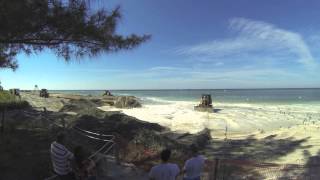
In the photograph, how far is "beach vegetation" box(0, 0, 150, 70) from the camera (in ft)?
27.2

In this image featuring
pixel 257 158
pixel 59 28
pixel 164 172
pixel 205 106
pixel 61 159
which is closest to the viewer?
pixel 164 172

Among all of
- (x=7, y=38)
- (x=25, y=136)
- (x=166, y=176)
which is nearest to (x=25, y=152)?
(x=25, y=136)

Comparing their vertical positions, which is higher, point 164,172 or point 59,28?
point 59,28

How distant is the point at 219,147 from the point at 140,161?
17.6ft

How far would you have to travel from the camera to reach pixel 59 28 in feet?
30.2

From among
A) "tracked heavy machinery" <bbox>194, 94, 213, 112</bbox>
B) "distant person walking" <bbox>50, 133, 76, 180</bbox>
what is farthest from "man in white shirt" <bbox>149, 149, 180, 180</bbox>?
"tracked heavy machinery" <bbox>194, 94, 213, 112</bbox>

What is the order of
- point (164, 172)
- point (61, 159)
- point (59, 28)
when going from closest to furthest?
point (164, 172), point (61, 159), point (59, 28)

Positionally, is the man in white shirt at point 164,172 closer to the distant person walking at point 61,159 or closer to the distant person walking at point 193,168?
the distant person walking at point 193,168

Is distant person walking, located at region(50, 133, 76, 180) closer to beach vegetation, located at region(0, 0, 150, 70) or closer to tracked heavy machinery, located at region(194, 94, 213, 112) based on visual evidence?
beach vegetation, located at region(0, 0, 150, 70)

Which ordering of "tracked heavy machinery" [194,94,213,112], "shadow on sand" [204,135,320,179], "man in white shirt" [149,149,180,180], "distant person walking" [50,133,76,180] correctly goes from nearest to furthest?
"man in white shirt" [149,149,180,180], "distant person walking" [50,133,76,180], "shadow on sand" [204,135,320,179], "tracked heavy machinery" [194,94,213,112]

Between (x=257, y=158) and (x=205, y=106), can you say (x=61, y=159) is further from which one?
(x=205, y=106)

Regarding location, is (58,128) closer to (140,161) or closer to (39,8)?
(140,161)

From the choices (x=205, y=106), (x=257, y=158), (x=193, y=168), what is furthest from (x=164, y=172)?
(x=205, y=106)

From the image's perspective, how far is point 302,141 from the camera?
54.9 ft
